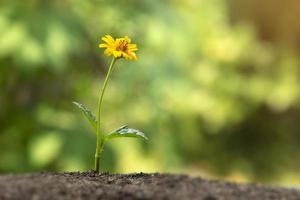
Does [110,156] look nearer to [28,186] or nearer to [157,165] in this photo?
[157,165]

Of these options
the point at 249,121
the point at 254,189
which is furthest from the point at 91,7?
the point at 254,189

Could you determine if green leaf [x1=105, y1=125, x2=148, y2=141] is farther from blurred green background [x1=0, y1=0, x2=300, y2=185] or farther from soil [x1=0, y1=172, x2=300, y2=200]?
blurred green background [x1=0, y1=0, x2=300, y2=185]

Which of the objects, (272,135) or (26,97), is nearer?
(26,97)

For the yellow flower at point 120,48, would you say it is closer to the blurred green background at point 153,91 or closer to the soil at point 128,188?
the soil at point 128,188

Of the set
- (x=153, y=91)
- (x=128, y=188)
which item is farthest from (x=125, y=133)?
(x=153, y=91)

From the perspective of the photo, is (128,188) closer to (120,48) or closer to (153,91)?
(120,48)

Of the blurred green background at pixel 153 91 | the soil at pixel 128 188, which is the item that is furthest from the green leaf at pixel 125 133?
Answer: the blurred green background at pixel 153 91
